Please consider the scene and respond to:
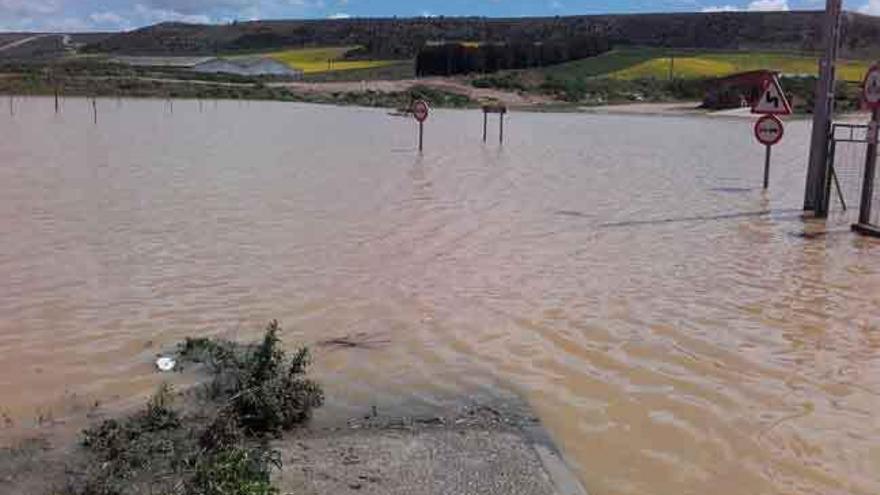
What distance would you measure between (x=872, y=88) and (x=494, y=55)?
8625 cm

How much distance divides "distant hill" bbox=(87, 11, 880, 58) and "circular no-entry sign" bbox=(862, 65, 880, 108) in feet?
309

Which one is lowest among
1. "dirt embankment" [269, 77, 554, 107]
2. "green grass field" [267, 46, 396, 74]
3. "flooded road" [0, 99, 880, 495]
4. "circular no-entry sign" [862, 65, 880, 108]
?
"flooded road" [0, 99, 880, 495]

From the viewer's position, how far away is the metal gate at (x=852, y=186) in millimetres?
13688

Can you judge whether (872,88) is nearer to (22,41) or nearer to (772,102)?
(772,102)

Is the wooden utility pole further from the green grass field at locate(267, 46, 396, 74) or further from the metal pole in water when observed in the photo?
the green grass field at locate(267, 46, 396, 74)

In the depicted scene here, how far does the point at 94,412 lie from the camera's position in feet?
19.7

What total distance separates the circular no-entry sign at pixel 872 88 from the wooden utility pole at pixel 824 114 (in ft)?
7.84

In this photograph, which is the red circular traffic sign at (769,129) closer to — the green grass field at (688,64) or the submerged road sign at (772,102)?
the submerged road sign at (772,102)

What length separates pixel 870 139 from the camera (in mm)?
13242

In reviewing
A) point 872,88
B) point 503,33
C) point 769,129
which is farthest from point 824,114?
point 503,33

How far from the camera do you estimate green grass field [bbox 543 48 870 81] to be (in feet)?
300

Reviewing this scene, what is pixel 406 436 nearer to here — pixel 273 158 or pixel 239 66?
pixel 273 158

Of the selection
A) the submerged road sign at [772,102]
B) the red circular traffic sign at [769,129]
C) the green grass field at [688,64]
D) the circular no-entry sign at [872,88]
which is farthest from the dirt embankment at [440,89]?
the circular no-entry sign at [872,88]

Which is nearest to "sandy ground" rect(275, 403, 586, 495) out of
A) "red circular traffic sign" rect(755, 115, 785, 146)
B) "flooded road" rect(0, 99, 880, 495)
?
"flooded road" rect(0, 99, 880, 495)
